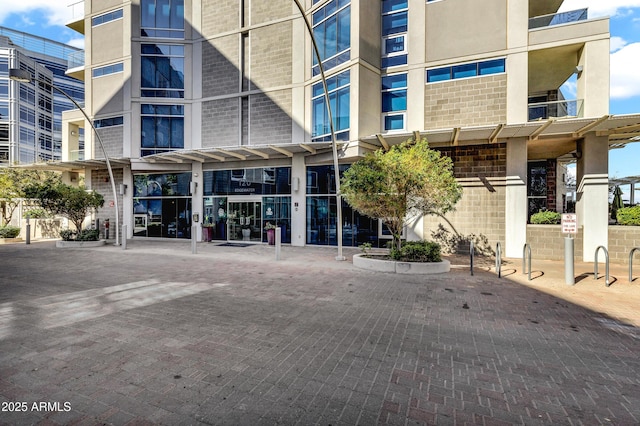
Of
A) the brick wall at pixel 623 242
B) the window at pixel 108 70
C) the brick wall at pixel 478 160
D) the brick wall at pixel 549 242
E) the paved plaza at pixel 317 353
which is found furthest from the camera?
the window at pixel 108 70

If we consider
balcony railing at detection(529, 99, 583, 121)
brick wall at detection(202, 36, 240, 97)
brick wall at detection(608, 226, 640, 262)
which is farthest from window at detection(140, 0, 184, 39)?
brick wall at detection(608, 226, 640, 262)

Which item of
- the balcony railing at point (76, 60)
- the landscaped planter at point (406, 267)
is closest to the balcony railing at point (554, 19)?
the landscaped planter at point (406, 267)

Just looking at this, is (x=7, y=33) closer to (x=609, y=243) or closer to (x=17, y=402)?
(x=17, y=402)

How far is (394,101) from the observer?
599 inches

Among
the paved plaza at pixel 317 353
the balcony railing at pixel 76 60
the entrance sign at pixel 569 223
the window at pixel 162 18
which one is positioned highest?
the window at pixel 162 18

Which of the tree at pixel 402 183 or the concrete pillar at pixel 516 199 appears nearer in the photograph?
the tree at pixel 402 183

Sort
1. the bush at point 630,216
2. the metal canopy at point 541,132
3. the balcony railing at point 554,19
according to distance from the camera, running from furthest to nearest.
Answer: the balcony railing at point 554,19, the bush at point 630,216, the metal canopy at point 541,132

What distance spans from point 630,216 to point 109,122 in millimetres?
28372

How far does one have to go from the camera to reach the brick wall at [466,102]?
13383 mm

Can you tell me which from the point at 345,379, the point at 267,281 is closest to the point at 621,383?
the point at 345,379

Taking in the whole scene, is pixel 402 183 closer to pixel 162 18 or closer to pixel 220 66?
pixel 220 66

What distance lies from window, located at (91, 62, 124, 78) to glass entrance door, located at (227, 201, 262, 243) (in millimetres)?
12205

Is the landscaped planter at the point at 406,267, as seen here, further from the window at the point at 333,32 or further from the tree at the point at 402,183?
the window at the point at 333,32

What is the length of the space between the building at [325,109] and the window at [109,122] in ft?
0.40
